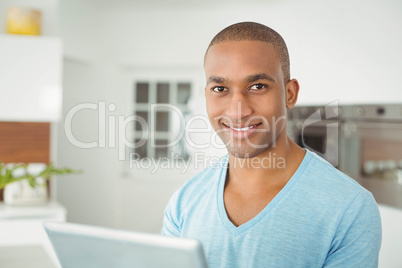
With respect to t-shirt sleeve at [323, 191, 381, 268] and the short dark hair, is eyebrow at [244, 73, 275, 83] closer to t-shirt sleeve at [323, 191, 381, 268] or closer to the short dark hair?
the short dark hair

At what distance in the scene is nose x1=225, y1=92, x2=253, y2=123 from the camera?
0.88 metres

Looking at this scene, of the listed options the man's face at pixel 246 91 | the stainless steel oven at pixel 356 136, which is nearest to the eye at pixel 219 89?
the man's face at pixel 246 91

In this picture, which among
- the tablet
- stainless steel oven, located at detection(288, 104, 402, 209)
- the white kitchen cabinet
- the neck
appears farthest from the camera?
the white kitchen cabinet

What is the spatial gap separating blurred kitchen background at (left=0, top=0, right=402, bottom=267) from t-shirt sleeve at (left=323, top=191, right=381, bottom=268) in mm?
2097

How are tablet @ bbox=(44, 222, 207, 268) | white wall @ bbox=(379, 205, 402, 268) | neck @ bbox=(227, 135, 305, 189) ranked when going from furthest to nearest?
white wall @ bbox=(379, 205, 402, 268) < neck @ bbox=(227, 135, 305, 189) < tablet @ bbox=(44, 222, 207, 268)

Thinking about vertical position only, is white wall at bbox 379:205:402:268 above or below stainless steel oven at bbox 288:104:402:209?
below

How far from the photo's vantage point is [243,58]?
34.5 inches

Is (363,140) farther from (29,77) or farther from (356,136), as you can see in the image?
(29,77)

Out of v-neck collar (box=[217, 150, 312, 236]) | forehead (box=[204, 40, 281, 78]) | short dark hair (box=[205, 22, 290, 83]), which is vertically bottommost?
v-neck collar (box=[217, 150, 312, 236])

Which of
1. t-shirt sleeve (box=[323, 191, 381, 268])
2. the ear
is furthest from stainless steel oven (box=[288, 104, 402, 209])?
t-shirt sleeve (box=[323, 191, 381, 268])

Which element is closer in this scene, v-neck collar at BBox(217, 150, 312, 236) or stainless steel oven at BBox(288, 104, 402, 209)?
v-neck collar at BBox(217, 150, 312, 236)

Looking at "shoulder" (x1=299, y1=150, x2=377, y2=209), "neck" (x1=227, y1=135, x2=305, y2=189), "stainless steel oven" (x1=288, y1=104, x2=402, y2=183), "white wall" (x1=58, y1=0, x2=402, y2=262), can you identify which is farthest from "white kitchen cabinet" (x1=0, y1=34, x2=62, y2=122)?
"shoulder" (x1=299, y1=150, x2=377, y2=209)

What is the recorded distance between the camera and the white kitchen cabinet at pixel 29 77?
3.24 m

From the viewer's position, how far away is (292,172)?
3.19 feet
